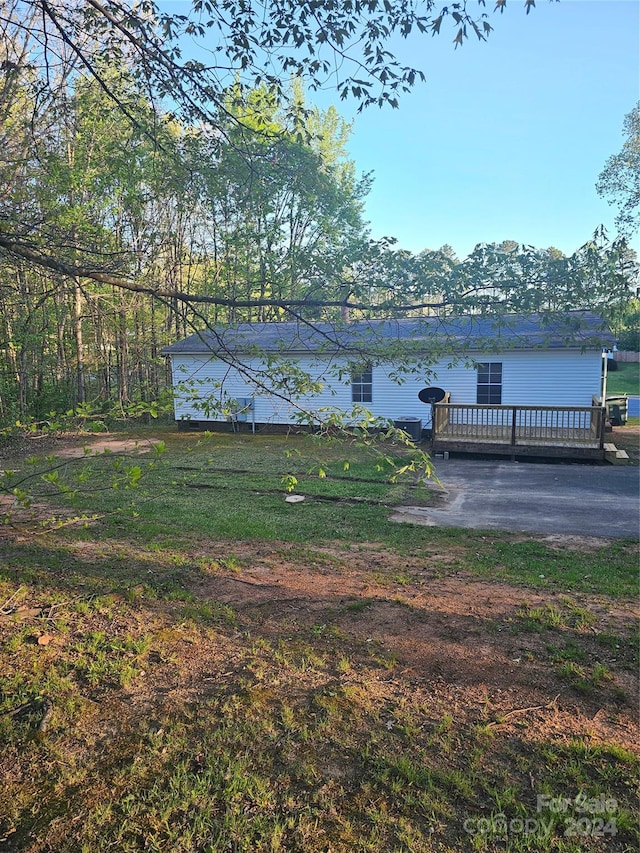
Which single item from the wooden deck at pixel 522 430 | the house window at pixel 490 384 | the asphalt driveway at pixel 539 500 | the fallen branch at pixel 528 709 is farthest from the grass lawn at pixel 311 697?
the house window at pixel 490 384

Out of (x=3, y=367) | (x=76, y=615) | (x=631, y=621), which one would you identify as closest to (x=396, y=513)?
(x=631, y=621)

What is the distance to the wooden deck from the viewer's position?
36.3 feet

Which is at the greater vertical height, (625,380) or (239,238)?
(239,238)

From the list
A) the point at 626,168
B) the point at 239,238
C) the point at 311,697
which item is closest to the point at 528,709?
the point at 311,697

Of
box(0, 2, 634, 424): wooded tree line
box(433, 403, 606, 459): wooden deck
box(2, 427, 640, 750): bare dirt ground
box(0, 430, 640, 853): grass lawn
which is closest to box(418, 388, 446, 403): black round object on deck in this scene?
box(433, 403, 606, 459): wooden deck

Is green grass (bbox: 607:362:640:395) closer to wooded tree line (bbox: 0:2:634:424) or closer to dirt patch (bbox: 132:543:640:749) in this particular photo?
dirt patch (bbox: 132:543:640:749)

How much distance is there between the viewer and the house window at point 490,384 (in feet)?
45.9

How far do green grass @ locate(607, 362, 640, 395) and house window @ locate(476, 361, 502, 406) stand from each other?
56.7 ft

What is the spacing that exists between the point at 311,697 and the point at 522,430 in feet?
→ 35.7

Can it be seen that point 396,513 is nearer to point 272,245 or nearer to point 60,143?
point 272,245

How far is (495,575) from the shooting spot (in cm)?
459

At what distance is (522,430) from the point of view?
39.9ft

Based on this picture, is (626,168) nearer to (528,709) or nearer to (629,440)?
(629,440)

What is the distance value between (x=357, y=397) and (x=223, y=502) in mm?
8898
